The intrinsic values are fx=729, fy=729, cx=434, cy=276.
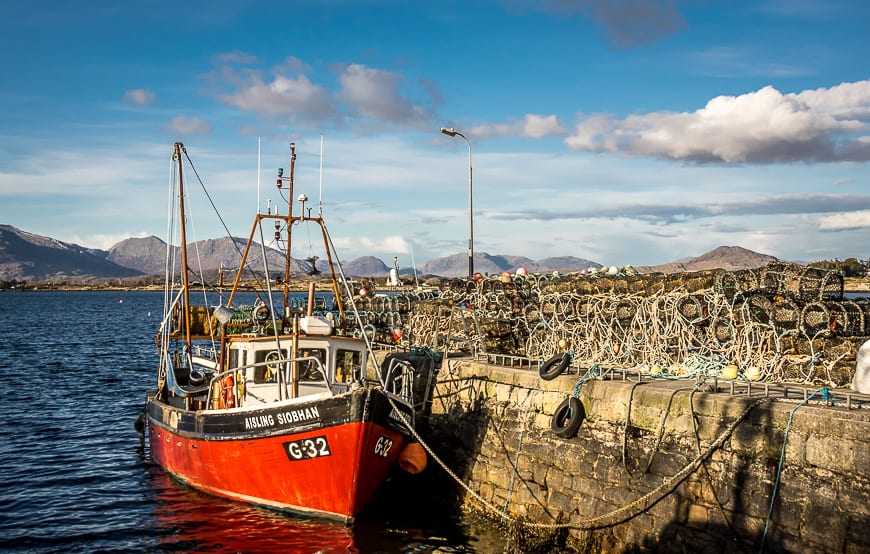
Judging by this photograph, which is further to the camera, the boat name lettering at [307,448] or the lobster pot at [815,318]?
the lobster pot at [815,318]

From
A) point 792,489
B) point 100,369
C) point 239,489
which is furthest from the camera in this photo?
point 100,369

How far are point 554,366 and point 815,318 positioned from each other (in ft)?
19.4

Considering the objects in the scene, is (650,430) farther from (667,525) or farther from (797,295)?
(797,295)

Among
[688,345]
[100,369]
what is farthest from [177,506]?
[100,369]

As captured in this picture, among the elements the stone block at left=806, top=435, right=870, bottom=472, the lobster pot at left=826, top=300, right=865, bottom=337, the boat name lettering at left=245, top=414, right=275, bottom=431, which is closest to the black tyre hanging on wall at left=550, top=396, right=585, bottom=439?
the stone block at left=806, top=435, right=870, bottom=472

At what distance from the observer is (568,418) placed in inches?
470

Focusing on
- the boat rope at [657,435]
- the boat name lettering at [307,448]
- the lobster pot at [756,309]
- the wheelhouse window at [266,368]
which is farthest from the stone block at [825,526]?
the wheelhouse window at [266,368]

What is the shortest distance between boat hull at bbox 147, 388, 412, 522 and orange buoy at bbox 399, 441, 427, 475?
6.4 inches

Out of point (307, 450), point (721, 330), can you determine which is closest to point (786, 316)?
point (721, 330)

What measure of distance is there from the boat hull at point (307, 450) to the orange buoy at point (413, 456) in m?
0.16

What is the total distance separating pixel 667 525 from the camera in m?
10.0

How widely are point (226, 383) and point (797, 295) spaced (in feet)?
39.8

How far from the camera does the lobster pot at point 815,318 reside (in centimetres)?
1456

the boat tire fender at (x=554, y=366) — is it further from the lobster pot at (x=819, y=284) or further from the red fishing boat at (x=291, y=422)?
the lobster pot at (x=819, y=284)
